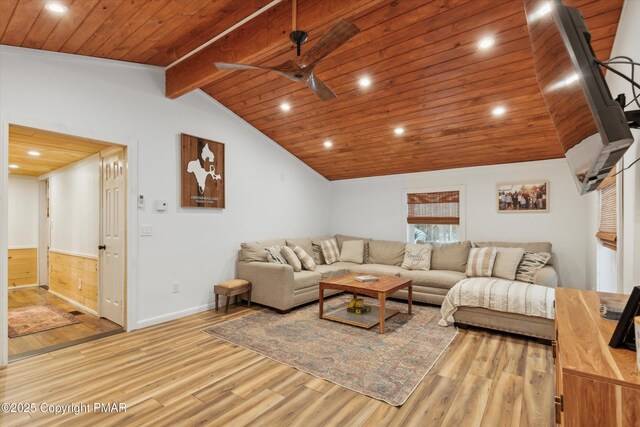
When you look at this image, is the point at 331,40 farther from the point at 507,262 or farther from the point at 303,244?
the point at 303,244

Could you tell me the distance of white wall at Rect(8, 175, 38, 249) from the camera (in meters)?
5.90

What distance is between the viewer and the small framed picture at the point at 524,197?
4.57 metres

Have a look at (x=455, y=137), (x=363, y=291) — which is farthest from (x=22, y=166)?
(x=455, y=137)

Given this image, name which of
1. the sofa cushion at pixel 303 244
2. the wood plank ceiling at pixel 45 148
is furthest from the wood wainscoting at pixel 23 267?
the sofa cushion at pixel 303 244

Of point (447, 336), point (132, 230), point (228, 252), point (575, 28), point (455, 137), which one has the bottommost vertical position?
point (447, 336)

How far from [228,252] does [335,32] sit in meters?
3.35

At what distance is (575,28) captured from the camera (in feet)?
3.13

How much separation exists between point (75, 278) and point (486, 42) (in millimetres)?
5818

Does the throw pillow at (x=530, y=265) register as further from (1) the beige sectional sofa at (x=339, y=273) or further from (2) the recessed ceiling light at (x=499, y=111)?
(2) the recessed ceiling light at (x=499, y=111)

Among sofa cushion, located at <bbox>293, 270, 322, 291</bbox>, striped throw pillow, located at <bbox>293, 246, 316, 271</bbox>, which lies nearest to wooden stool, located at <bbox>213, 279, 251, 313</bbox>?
sofa cushion, located at <bbox>293, 270, 322, 291</bbox>

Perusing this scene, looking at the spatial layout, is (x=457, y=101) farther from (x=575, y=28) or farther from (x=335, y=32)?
(x=575, y=28)

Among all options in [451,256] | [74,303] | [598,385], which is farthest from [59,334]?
[451,256]

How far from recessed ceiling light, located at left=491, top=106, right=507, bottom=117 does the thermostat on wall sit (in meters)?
3.92

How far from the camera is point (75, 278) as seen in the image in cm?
468
